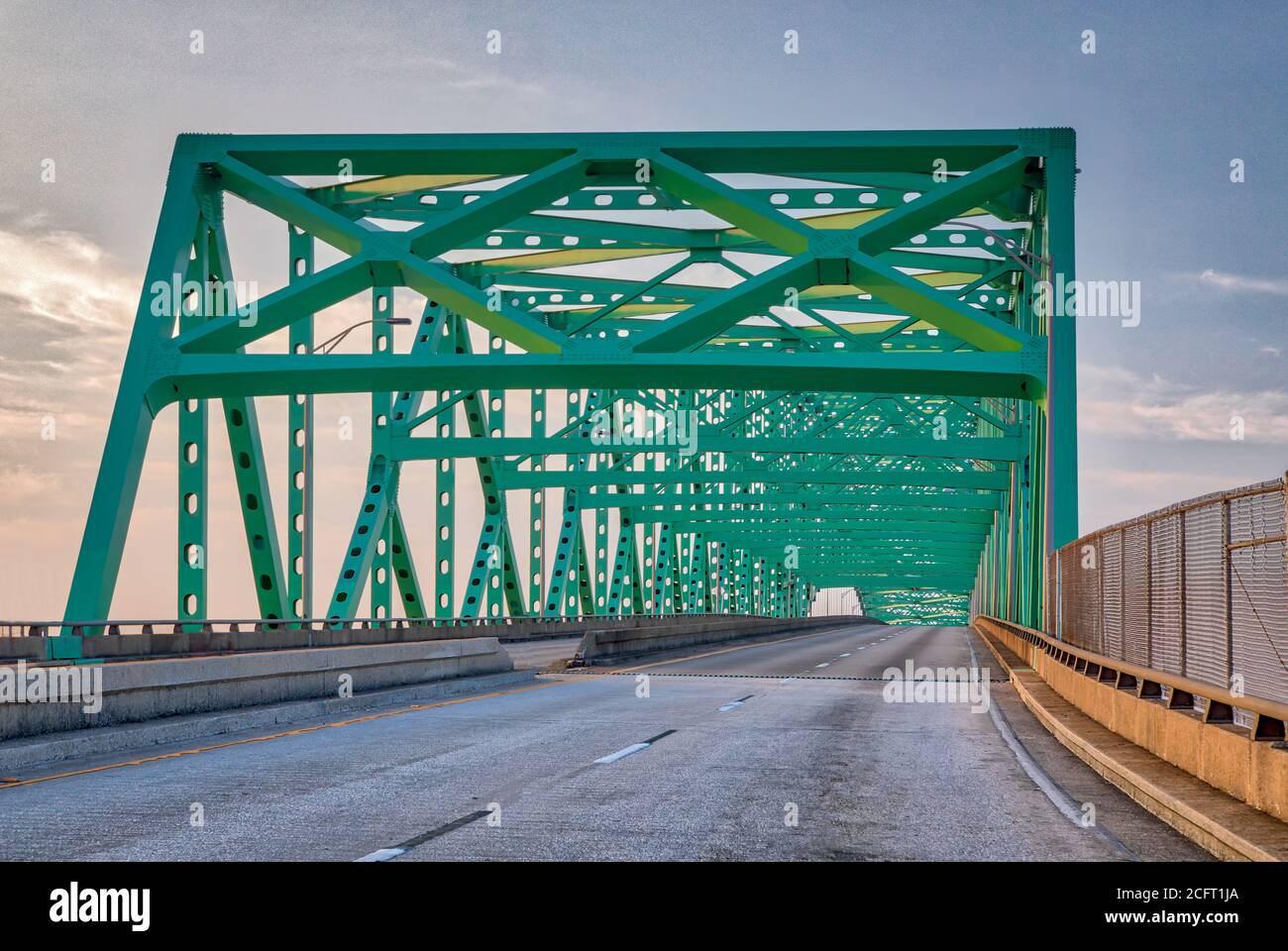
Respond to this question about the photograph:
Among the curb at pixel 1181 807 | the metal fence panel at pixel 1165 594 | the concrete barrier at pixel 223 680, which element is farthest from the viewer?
the concrete barrier at pixel 223 680

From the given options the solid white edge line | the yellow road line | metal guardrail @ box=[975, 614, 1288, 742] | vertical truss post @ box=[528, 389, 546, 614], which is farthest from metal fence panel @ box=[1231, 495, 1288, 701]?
vertical truss post @ box=[528, 389, 546, 614]

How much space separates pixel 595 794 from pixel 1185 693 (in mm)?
5269

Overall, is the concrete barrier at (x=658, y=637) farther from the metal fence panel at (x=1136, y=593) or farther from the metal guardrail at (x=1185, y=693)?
the metal fence panel at (x=1136, y=593)

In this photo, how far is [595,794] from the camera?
1018 cm

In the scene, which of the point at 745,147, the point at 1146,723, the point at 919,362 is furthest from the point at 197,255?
the point at 1146,723

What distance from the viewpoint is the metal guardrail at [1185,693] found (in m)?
9.12

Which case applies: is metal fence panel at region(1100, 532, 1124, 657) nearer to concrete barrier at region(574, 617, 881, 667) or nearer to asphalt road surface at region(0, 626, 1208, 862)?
asphalt road surface at region(0, 626, 1208, 862)

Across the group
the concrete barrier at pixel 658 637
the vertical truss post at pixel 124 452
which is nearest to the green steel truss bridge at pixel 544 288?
the vertical truss post at pixel 124 452

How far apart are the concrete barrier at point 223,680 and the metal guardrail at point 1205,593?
31.6 feet

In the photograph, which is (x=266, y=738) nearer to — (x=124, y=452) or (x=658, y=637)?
(x=124, y=452)

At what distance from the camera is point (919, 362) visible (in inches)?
852

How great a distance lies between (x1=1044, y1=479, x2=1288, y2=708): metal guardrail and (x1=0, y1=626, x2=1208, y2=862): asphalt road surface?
1.26 metres

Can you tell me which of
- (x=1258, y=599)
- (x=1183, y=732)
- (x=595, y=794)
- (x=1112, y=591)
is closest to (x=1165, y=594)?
(x=1183, y=732)
